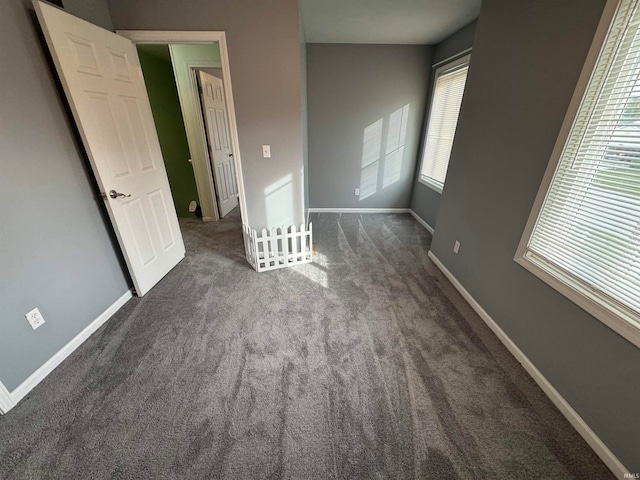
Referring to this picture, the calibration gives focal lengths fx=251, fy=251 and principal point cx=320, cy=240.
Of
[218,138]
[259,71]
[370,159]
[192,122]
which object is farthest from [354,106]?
[192,122]

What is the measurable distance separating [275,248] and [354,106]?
259 centimetres

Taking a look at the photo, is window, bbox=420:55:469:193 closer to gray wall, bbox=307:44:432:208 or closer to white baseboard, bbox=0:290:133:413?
gray wall, bbox=307:44:432:208

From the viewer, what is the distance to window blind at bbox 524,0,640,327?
110cm

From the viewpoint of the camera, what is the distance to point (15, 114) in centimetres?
140

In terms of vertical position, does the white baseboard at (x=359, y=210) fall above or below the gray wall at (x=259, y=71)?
below

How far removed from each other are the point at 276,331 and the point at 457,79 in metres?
3.52

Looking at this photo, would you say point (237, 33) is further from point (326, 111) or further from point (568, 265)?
point (568, 265)

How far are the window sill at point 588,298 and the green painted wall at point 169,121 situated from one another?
14.0 feet

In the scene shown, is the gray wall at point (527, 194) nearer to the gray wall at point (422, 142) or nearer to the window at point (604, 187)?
A: the window at point (604, 187)

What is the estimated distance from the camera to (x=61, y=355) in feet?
5.35

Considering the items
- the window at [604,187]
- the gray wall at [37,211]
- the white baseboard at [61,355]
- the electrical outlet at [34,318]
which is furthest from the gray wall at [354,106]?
the electrical outlet at [34,318]

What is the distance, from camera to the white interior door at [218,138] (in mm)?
3438

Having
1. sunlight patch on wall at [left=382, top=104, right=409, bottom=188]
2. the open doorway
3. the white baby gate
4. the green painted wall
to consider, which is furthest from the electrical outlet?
sunlight patch on wall at [left=382, top=104, right=409, bottom=188]

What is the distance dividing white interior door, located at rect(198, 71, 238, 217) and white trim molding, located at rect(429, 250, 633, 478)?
3622 millimetres
